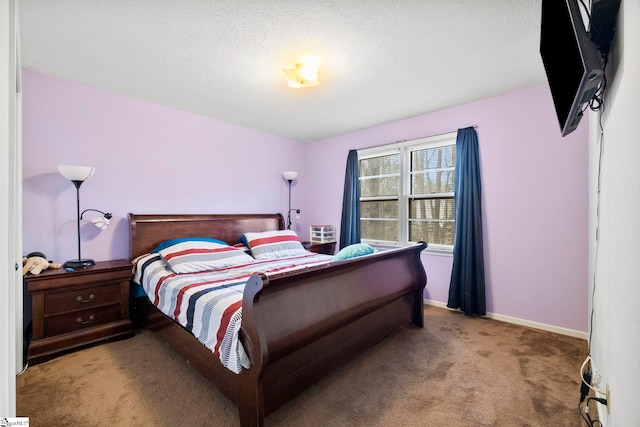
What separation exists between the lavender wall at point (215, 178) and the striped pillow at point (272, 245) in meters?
0.78

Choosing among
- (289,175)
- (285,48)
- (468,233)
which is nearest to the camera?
(285,48)

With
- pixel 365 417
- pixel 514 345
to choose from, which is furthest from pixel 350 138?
pixel 365 417

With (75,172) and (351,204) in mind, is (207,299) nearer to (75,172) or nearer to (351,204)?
(75,172)

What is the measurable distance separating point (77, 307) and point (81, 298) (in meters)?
0.08

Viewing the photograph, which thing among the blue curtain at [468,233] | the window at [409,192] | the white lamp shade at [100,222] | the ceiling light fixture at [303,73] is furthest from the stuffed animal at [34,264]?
the blue curtain at [468,233]

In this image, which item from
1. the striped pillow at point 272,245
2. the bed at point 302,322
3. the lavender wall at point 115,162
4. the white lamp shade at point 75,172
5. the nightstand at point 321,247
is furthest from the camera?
the nightstand at point 321,247

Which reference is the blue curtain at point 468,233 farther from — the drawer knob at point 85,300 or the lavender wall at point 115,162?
the drawer knob at point 85,300

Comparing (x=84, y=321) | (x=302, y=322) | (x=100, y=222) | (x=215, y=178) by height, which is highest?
(x=215, y=178)

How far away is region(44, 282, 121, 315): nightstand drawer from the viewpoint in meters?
2.24

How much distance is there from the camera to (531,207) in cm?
280

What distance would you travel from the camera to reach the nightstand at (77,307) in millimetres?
2172

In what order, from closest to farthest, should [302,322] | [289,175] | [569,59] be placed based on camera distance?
[569,59] → [302,322] → [289,175]

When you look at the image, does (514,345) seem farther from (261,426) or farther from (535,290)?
(261,426)

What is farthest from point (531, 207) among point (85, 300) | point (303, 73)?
point (85, 300)
